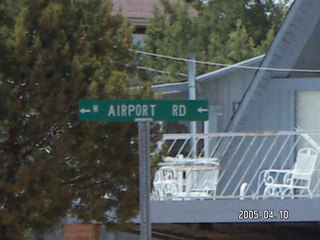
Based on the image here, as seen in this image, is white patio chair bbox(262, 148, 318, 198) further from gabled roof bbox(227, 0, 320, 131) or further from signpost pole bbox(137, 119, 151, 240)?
signpost pole bbox(137, 119, 151, 240)

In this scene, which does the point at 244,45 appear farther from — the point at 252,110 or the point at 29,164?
the point at 29,164

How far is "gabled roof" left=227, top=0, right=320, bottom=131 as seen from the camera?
14211mm

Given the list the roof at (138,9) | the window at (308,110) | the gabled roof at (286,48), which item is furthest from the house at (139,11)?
the window at (308,110)

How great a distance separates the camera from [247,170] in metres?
13.1

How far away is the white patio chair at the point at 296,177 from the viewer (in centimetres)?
1269

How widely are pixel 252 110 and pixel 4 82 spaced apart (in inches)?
294

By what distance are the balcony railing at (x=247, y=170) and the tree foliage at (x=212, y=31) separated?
6.34 m

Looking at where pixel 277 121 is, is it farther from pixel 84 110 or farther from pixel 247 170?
pixel 84 110

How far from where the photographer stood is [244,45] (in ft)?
75.6

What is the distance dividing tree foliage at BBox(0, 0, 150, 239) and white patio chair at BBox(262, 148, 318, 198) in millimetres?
4711

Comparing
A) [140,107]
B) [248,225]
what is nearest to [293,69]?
[248,225]

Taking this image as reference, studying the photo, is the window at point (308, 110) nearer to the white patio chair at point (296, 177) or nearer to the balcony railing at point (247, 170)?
the balcony railing at point (247, 170)

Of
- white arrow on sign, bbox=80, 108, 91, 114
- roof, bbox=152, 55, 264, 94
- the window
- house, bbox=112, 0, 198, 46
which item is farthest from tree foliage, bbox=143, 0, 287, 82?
white arrow on sign, bbox=80, 108, 91, 114

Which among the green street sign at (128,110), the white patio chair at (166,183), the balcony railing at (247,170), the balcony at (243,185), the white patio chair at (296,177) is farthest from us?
the white patio chair at (166,183)
